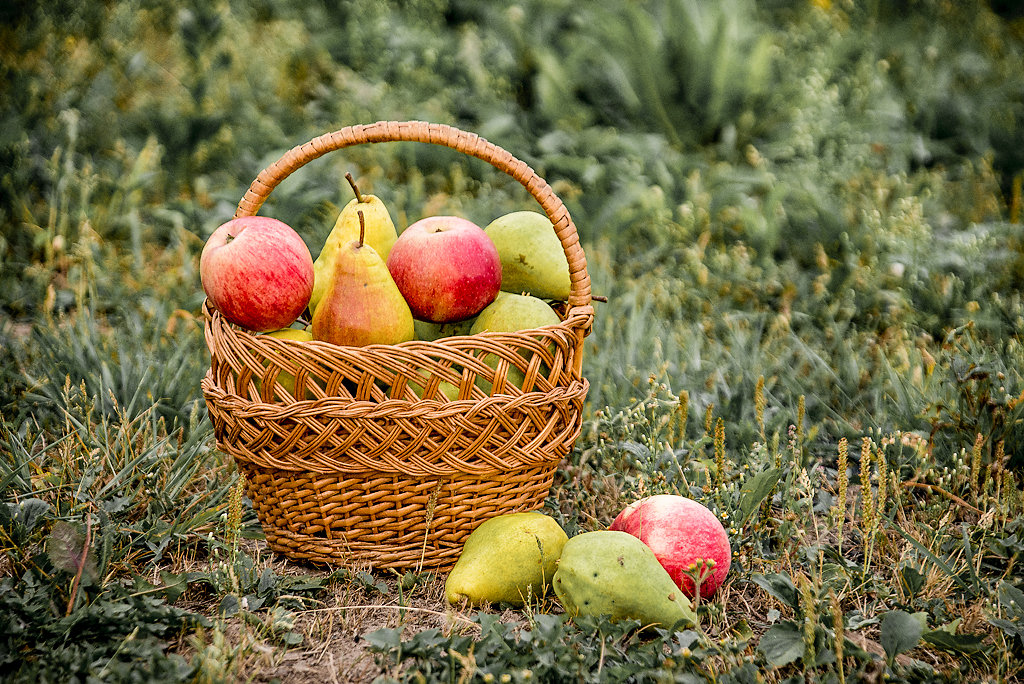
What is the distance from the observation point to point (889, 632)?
1552 mm

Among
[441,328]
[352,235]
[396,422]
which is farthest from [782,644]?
[352,235]

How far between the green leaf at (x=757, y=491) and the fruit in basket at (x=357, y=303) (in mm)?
972

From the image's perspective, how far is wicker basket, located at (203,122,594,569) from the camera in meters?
1.71

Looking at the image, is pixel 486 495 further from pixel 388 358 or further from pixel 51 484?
pixel 51 484

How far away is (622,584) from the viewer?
5.18 feet

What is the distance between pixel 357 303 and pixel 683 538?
0.89m

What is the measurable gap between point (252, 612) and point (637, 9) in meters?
4.33

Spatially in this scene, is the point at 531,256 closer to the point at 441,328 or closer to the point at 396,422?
the point at 441,328

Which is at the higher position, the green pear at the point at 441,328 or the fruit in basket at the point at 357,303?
the fruit in basket at the point at 357,303

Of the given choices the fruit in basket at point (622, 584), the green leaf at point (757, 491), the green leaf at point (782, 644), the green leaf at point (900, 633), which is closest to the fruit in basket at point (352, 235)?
the fruit in basket at point (622, 584)

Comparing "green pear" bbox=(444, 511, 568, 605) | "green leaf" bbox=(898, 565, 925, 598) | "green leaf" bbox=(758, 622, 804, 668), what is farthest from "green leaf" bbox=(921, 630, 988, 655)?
"green pear" bbox=(444, 511, 568, 605)

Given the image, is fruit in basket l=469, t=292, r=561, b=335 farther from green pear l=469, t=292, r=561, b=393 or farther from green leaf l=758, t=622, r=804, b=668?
green leaf l=758, t=622, r=804, b=668

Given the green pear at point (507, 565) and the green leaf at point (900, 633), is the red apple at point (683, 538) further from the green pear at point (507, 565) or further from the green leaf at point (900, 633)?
the green leaf at point (900, 633)

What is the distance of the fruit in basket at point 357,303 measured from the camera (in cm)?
176
